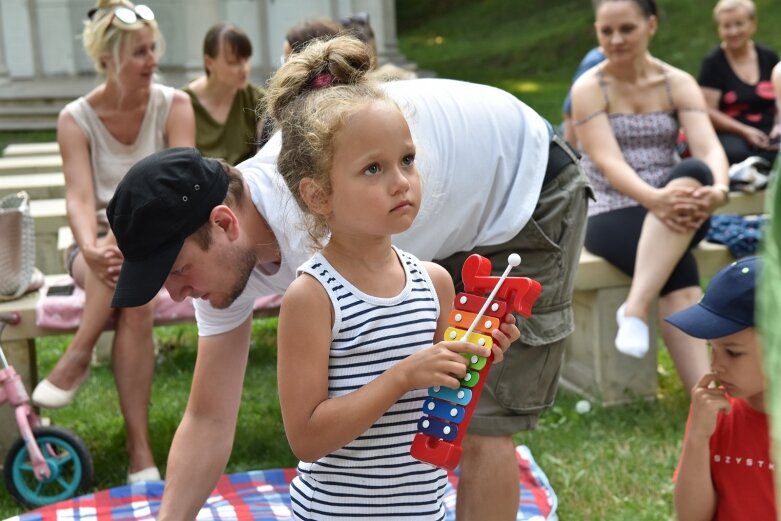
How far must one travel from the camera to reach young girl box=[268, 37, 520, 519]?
1.89 metres

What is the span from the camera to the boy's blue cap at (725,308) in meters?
2.39

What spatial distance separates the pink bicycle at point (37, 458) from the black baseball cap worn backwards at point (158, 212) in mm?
1694

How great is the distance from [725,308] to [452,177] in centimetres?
68

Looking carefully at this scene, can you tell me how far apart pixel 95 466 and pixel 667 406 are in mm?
2288

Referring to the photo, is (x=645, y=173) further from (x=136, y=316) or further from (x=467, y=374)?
(x=467, y=374)

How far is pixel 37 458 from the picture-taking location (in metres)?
3.66

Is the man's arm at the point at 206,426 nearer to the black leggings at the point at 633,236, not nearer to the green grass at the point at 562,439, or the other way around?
the green grass at the point at 562,439

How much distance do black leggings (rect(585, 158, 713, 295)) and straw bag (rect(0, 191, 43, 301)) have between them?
2280 mm

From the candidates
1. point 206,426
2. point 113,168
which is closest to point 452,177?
point 206,426

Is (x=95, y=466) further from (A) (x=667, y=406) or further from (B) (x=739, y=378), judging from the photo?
(B) (x=739, y=378)

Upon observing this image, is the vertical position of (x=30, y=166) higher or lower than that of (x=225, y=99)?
lower

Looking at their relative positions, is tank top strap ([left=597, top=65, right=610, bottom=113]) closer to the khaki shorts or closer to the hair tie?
the khaki shorts

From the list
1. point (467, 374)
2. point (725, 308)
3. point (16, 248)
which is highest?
point (467, 374)

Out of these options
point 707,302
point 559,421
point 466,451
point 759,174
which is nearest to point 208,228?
point 466,451
